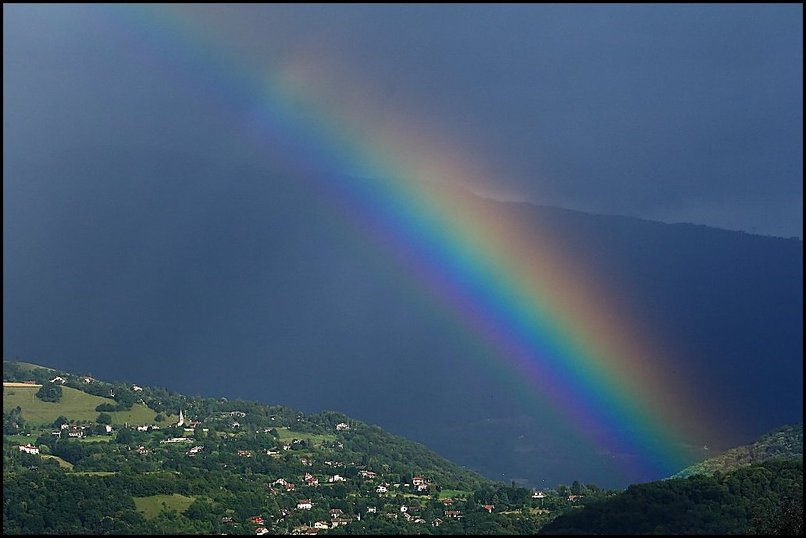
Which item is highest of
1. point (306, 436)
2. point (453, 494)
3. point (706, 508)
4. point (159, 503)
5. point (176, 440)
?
point (306, 436)

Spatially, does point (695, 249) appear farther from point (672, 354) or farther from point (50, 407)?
point (50, 407)

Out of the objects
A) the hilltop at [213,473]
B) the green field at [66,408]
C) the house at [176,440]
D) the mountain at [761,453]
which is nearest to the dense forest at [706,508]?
the hilltop at [213,473]

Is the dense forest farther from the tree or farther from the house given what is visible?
the tree

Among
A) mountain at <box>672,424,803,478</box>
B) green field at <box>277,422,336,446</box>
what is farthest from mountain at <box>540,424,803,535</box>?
green field at <box>277,422,336,446</box>

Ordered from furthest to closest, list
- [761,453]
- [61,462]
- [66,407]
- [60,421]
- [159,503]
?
[66,407] < [60,421] < [761,453] < [61,462] < [159,503]

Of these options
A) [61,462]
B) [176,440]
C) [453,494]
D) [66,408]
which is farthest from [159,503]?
[66,408]

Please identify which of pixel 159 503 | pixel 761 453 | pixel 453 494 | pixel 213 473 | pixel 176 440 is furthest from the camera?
pixel 176 440

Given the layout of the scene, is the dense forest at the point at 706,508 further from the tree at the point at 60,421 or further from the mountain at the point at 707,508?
the tree at the point at 60,421

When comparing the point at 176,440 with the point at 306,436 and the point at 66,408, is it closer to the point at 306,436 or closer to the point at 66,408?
the point at 66,408
